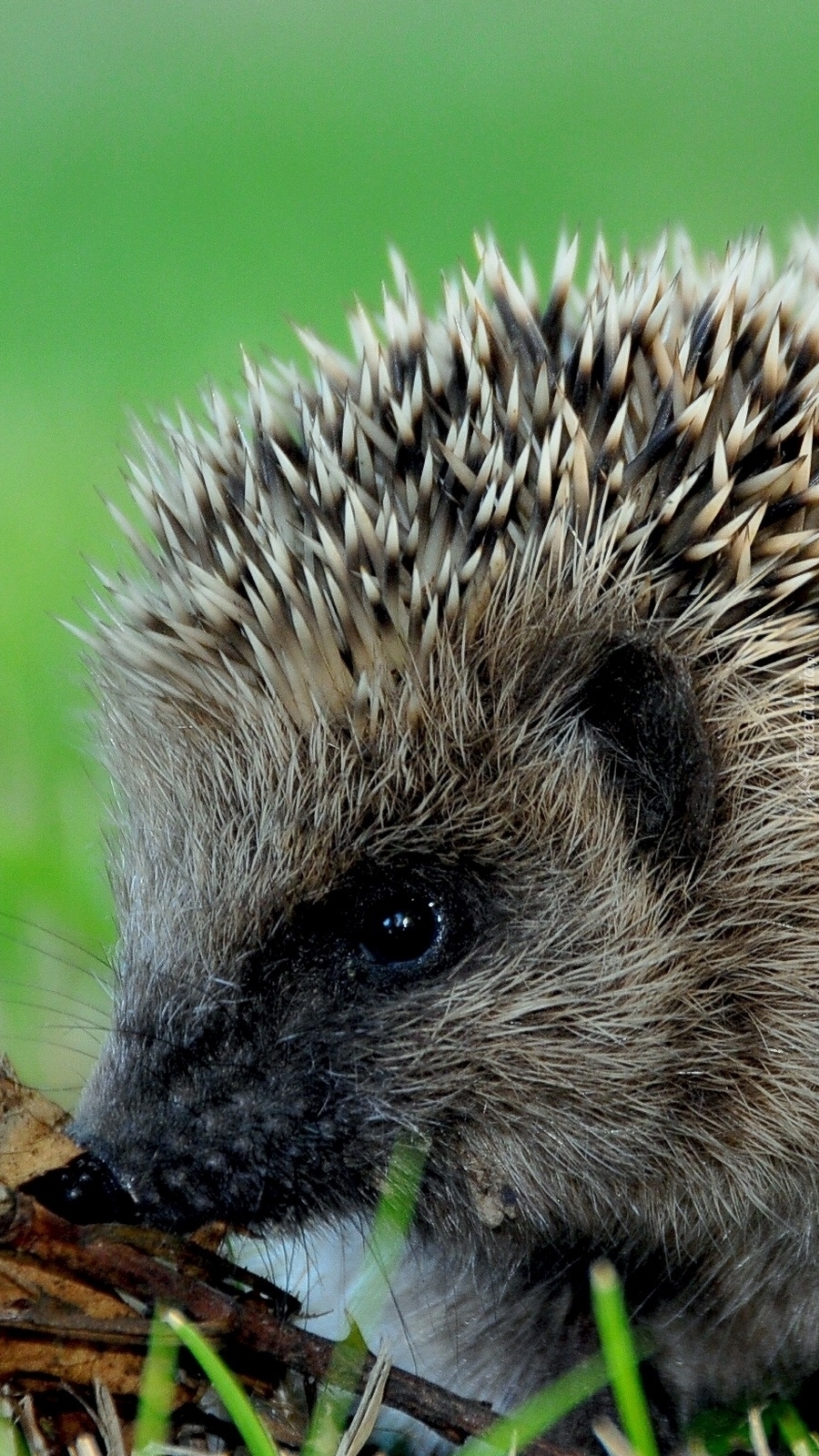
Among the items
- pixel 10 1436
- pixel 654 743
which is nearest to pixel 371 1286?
pixel 10 1436

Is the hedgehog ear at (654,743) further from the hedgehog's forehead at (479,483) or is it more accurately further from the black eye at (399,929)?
the black eye at (399,929)

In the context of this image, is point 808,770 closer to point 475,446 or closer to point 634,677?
point 634,677

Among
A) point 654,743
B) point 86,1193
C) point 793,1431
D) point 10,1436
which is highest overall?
point 654,743

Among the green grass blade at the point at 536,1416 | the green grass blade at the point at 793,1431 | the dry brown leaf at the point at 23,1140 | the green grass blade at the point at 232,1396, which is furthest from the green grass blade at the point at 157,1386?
the green grass blade at the point at 793,1431

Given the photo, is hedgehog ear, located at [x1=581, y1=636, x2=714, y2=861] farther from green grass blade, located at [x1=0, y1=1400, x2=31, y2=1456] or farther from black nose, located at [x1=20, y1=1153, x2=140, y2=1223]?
green grass blade, located at [x1=0, y1=1400, x2=31, y2=1456]

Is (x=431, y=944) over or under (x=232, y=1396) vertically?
over

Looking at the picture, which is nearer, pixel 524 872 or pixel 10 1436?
pixel 10 1436

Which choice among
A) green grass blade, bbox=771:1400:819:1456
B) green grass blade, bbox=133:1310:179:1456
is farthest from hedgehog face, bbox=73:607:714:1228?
green grass blade, bbox=771:1400:819:1456

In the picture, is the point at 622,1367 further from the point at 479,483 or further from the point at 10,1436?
the point at 479,483
